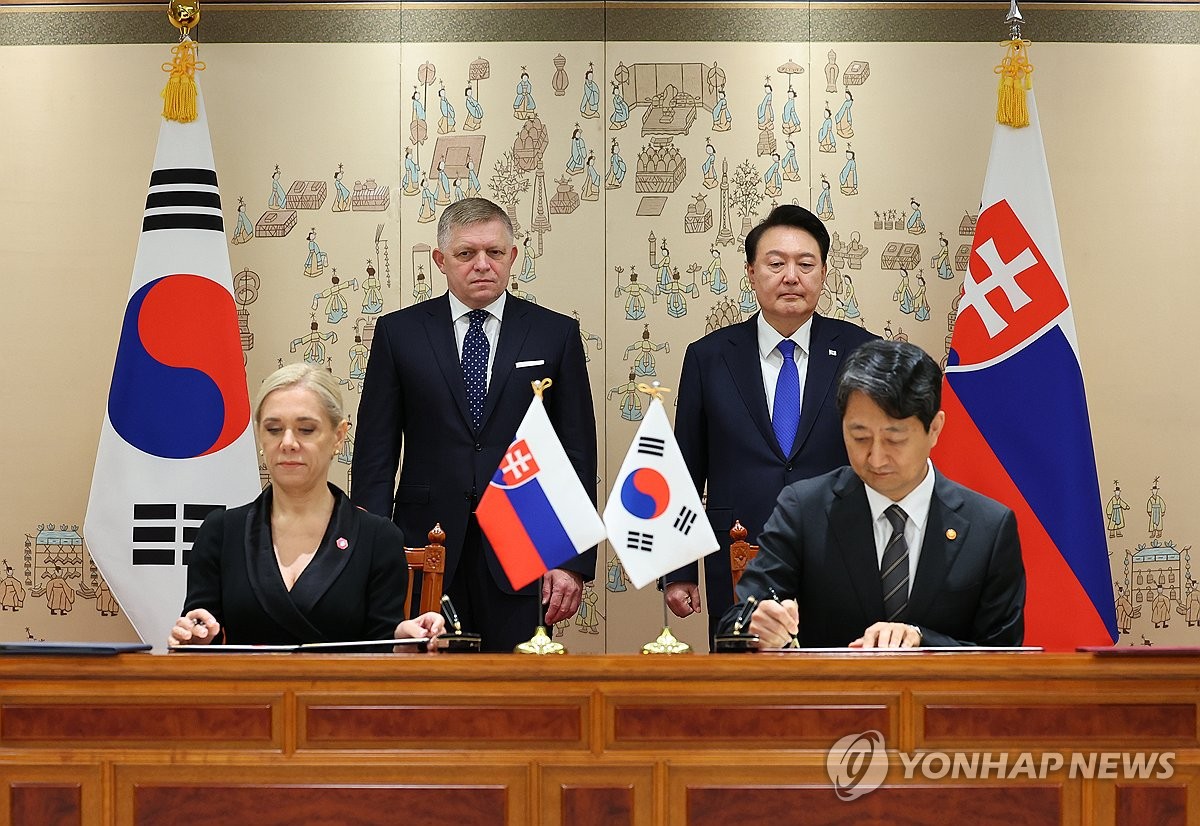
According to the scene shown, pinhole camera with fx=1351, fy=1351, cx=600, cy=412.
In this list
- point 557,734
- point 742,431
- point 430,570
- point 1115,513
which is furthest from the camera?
point 1115,513

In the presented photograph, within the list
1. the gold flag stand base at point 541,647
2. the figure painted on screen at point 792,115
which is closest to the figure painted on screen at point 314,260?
the figure painted on screen at point 792,115

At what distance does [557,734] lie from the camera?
2258 mm

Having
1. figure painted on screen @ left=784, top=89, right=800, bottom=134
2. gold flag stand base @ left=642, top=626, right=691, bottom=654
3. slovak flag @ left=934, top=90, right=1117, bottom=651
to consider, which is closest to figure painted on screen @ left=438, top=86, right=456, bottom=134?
figure painted on screen @ left=784, top=89, right=800, bottom=134

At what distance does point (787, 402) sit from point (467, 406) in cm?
87

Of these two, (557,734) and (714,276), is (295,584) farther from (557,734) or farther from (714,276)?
(714,276)

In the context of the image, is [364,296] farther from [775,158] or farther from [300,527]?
[300,527]

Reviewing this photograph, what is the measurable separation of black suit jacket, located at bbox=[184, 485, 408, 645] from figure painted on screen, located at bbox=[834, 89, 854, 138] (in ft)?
8.46

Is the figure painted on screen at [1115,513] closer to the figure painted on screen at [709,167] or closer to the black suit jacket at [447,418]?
the figure painted on screen at [709,167]

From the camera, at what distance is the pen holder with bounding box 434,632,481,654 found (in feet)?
8.13

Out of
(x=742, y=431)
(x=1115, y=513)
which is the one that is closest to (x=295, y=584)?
(x=742, y=431)

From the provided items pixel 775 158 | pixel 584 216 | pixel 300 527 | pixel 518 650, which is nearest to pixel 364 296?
pixel 584 216

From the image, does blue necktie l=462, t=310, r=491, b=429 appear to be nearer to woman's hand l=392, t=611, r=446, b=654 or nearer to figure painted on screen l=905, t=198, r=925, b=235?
woman's hand l=392, t=611, r=446, b=654

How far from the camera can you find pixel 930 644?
2492 millimetres

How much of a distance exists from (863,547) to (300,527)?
114cm
